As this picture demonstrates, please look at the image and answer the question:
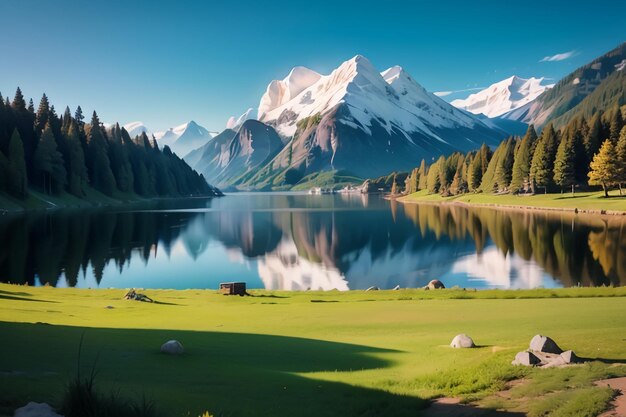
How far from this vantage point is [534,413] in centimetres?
1096

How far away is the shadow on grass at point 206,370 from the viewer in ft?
36.9

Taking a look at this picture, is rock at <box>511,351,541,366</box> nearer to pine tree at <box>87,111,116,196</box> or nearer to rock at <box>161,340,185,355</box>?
rock at <box>161,340,185,355</box>

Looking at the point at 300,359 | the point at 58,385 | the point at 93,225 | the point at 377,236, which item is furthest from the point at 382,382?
the point at 93,225

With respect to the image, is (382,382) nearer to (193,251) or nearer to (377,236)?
(193,251)

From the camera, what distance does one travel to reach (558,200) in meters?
124

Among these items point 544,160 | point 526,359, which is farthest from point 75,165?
point 526,359

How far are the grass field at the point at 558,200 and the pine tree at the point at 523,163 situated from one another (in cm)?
441

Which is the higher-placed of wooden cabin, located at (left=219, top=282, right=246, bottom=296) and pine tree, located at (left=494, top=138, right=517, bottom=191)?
pine tree, located at (left=494, top=138, right=517, bottom=191)

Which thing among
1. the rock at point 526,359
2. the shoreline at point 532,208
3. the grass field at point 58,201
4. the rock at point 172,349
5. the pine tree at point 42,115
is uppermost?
the pine tree at point 42,115

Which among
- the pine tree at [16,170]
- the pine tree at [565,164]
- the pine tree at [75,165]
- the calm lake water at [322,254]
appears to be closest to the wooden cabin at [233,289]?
the calm lake water at [322,254]

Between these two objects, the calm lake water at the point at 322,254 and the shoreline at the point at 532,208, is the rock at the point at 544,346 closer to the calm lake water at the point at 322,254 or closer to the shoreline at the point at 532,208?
the calm lake water at the point at 322,254

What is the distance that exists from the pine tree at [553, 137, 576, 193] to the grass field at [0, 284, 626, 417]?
110m

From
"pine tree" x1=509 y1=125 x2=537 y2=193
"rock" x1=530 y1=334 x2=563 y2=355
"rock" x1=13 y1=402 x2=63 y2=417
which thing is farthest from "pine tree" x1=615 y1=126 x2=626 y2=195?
"rock" x1=13 y1=402 x2=63 y2=417

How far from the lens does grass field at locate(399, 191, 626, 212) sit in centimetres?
10616
